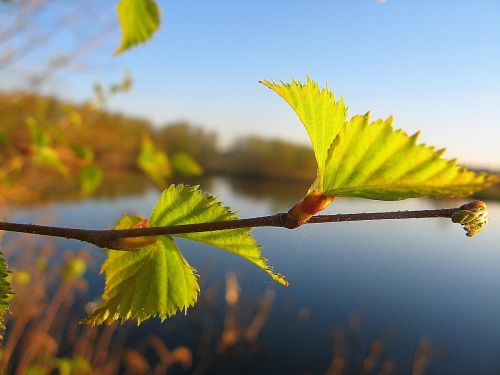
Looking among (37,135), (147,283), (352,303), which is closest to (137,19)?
(147,283)

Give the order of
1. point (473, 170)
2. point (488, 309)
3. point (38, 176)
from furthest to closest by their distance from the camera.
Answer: point (488, 309)
point (38, 176)
point (473, 170)

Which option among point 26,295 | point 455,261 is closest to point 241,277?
point 26,295

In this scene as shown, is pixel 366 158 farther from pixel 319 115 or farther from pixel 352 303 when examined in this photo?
pixel 352 303

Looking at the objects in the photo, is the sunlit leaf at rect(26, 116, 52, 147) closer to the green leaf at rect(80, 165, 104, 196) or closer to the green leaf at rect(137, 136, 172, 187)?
the green leaf at rect(80, 165, 104, 196)

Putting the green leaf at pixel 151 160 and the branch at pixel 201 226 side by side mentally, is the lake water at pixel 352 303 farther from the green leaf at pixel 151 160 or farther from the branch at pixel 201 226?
the branch at pixel 201 226

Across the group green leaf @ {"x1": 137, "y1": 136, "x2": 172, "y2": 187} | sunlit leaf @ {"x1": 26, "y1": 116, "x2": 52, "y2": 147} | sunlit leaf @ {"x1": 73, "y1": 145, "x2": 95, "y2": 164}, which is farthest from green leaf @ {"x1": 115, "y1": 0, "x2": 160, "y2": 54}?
green leaf @ {"x1": 137, "y1": 136, "x2": 172, "y2": 187}

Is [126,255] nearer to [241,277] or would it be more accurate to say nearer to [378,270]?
[241,277]
